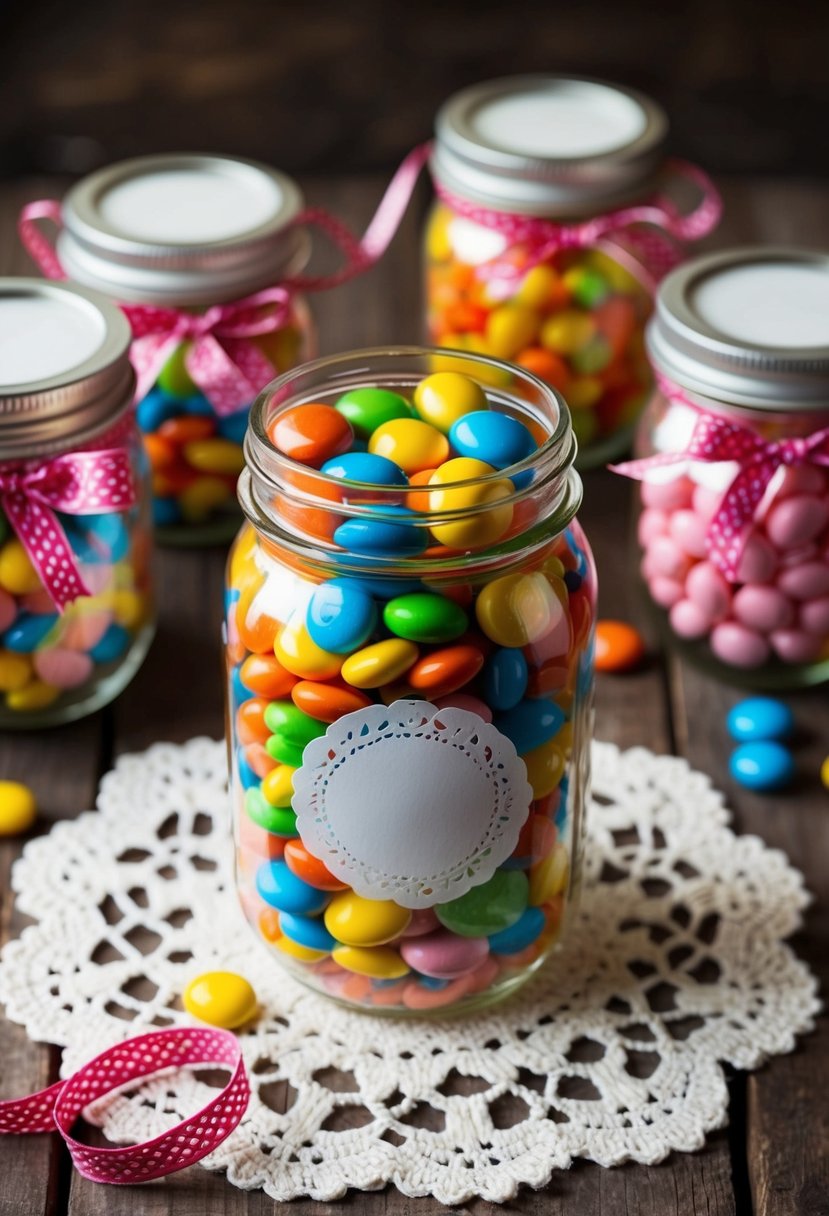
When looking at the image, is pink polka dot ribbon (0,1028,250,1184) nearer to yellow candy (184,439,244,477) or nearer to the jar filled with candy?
yellow candy (184,439,244,477)

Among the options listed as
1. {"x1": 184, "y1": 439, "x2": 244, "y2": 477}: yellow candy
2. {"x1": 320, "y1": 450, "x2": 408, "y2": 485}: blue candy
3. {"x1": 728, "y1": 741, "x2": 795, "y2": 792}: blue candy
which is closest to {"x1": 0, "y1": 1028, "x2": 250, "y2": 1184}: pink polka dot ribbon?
{"x1": 320, "y1": 450, "x2": 408, "y2": 485}: blue candy

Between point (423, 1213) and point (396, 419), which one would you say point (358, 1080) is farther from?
point (396, 419)

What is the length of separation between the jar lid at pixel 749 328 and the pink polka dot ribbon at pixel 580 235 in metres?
0.13

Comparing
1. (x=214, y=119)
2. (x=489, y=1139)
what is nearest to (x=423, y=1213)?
(x=489, y=1139)

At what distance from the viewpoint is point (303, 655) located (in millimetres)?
853

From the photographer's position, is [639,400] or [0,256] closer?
[639,400]

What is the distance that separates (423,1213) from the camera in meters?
0.88

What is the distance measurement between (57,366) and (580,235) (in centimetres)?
52

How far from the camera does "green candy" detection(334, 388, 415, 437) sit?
91 cm

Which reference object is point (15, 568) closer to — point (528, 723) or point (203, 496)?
point (203, 496)

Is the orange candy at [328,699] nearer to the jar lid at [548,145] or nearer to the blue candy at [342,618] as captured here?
the blue candy at [342,618]

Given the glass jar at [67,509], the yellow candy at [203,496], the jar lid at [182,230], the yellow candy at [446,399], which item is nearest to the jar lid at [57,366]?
the glass jar at [67,509]

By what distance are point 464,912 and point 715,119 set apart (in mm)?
2703

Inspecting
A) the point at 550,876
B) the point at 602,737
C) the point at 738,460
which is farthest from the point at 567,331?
the point at 550,876
